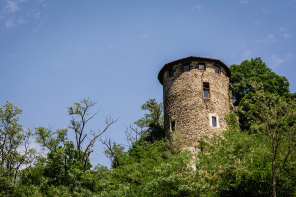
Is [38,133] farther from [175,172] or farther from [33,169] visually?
[175,172]

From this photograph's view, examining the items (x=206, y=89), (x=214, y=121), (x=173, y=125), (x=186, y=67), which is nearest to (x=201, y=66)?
(x=186, y=67)

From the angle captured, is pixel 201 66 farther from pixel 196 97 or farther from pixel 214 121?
pixel 214 121

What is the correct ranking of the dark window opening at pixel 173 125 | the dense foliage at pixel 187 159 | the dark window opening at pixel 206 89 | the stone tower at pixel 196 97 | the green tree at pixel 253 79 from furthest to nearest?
1. the green tree at pixel 253 79
2. the dark window opening at pixel 173 125
3. the dark window opening at pixel 206 89
4. the stone tower at pixel 196 97
5. the dense foliage at pixel 187 159

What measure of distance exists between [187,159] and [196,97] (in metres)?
9.25

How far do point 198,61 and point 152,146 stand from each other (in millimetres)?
8201

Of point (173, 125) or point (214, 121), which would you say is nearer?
point (214, 121)

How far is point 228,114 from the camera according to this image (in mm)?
25188

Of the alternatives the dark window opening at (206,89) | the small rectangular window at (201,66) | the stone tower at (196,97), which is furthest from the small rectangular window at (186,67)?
the dark window opening at (206,89)

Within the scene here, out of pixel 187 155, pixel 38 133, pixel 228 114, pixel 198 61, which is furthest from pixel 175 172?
pixel 38 133

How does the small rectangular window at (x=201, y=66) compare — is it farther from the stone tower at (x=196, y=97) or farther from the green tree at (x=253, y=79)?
the green tree at (x=253, y=79)

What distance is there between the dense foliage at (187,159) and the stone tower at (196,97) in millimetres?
1066

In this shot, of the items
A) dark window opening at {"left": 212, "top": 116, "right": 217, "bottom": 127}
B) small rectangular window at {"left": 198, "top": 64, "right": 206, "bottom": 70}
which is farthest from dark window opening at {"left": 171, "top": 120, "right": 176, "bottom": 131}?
small rectangular window at {"left": 198, "top": 64, "right": 206, "bottom": 70}

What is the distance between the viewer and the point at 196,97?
2517 cm

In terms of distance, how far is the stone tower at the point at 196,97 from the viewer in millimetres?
24344
